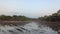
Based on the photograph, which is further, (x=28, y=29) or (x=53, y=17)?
(x=53, y=17)

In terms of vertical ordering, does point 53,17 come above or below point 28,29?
above

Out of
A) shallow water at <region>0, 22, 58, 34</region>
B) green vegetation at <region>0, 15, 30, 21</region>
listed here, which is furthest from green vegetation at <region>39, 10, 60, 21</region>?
green vegetation at <region>0, 15, 30, 21</region>

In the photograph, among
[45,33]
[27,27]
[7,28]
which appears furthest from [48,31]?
[7,28]

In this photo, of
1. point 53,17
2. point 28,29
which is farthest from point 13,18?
point 53,17

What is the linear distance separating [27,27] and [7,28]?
0.89 feet

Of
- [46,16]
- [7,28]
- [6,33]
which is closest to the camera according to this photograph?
[6,33]

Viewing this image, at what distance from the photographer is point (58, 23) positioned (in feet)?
7.65

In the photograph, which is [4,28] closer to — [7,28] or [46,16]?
[7,28]

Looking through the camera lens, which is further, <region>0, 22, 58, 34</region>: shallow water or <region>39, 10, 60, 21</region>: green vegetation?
<region>39, 10, 60, 21</region>: green vegetation

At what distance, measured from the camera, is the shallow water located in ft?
7.05

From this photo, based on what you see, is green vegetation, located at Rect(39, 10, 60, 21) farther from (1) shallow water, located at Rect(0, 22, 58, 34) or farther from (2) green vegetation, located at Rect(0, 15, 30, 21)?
(2) green vegetation, located at Rect(0, 15, 30, 21)

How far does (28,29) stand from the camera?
2236 mm

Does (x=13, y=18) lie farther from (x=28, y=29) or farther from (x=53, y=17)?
(x=53, y=17)

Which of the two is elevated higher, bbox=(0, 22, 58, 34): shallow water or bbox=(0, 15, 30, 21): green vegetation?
bbox=(0, 15, 30, 21): green vegetation
